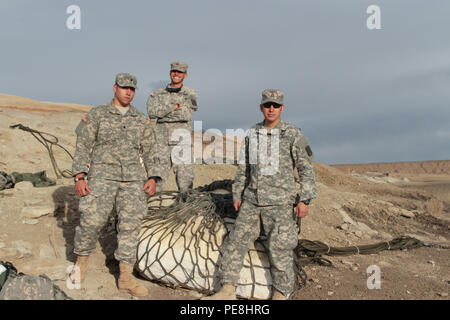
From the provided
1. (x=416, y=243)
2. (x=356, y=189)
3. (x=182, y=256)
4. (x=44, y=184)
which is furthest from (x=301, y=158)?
(x=356, y=189)

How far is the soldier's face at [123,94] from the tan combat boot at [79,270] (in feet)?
4.45

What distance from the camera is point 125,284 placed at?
9.93ft

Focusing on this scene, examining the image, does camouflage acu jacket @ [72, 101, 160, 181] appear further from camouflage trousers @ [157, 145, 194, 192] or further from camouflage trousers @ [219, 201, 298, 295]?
camouflage trousers @ [157, 145, 194, 192]

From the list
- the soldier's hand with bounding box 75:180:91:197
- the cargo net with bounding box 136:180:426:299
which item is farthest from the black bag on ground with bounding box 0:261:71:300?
the cargo net with bounding box 136:180:426:299

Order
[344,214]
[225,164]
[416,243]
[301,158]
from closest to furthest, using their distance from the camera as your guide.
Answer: [301,158], [416,243], [344,214], [225,164]

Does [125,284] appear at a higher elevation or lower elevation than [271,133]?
lower

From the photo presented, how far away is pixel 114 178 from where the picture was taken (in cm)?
304

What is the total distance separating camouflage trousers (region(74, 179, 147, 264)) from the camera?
2965mm

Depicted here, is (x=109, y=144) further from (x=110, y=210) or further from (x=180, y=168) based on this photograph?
(x=180, y=168)

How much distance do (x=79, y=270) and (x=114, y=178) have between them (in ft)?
2.68

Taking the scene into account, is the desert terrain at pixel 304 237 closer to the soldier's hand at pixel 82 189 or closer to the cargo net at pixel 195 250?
the cargo net at pixel 195 250

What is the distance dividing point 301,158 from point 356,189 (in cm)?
762

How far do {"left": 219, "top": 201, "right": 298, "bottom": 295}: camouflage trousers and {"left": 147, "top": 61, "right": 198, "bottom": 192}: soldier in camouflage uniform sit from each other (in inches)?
61.6
